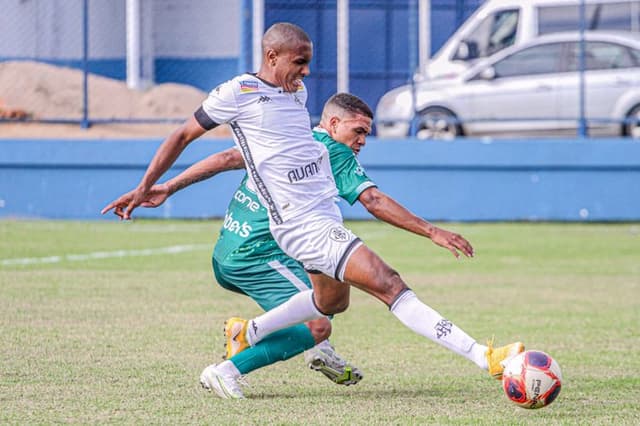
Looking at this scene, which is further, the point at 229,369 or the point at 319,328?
the point at 319,328

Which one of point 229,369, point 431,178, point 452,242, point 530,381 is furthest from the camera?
point 431,178

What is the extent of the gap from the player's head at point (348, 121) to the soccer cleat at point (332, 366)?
42.5 inches

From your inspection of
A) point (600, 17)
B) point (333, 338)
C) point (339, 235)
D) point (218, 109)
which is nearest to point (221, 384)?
point (339, 235)

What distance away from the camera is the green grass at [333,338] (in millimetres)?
5773

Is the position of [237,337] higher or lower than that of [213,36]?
lower

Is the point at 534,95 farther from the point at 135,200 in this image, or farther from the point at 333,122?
the point at 135,200

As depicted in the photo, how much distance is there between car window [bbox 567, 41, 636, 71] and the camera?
63.8 feet

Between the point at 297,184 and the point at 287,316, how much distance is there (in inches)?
28.1

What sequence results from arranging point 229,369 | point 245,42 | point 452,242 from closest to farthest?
point 452,242 → point 229,369 → point 245,42

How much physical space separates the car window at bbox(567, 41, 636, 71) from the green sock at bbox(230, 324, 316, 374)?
45.7 feet

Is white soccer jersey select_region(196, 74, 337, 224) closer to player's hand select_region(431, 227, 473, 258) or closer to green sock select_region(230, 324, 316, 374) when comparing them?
player's hand select_region(431, 227, 473, 258)

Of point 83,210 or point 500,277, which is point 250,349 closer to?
point 500,277

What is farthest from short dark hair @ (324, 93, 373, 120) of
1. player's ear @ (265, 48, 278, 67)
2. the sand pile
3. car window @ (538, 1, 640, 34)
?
car window @ (538, 1, 640, 34)

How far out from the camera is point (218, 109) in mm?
5883
